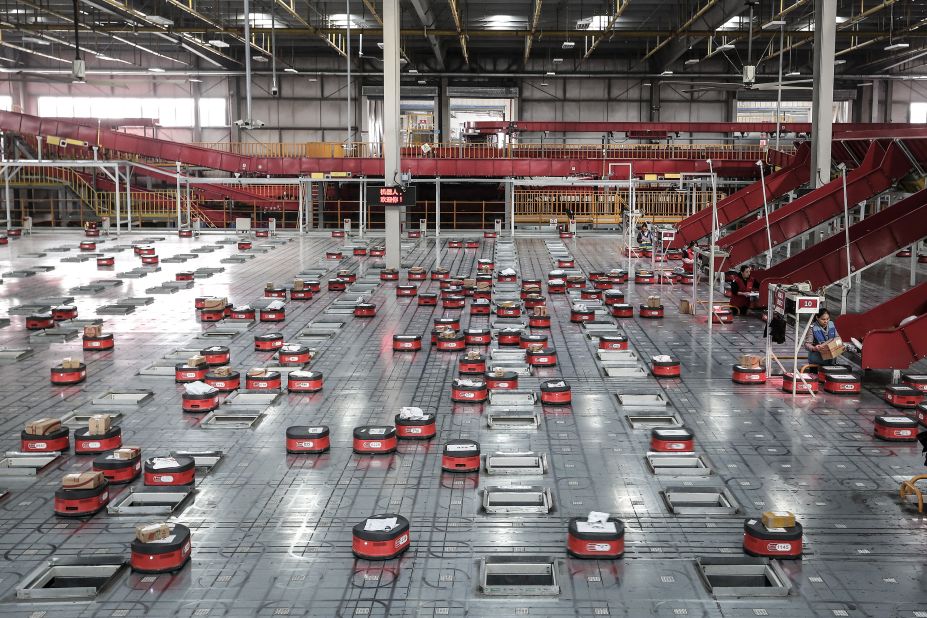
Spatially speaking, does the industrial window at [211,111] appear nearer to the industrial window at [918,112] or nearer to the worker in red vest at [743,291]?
the worker in red vest at [743,291]

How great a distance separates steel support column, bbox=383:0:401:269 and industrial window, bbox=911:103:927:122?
1428 inches

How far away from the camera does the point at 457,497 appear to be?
898 cm

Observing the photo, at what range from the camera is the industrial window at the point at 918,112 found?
49.3 m

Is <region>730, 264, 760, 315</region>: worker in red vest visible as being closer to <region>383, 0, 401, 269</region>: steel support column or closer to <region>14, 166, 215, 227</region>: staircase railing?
<region>383, 0, 401, 269</region>: steel support column

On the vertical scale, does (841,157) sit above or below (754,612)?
above

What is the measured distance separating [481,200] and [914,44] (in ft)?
74.3

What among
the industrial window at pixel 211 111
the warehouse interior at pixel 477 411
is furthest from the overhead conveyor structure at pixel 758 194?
the industrial window at pixel 211 111

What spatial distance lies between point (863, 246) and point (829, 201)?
4024 millimetres

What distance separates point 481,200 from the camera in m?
42.8

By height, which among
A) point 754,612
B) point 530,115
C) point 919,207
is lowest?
point 754,612

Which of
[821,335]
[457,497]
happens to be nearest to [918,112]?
[821,335]

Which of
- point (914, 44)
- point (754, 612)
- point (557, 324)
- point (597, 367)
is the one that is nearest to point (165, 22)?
point (557, 324)

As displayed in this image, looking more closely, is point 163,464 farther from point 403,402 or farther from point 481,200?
point 481,200

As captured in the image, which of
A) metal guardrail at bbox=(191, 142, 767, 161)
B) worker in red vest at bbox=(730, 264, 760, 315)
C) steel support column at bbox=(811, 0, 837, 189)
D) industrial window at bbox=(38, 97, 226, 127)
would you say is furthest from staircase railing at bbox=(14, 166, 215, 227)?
worker in red vest at bbox=(730, 264, 760, 315)
